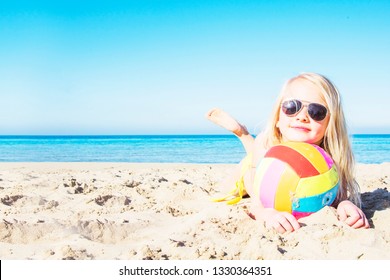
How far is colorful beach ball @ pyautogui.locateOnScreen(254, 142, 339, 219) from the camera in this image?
3.25 meters

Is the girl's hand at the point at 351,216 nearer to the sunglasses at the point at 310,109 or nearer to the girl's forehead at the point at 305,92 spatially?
the sunglasses at the point at 310,109

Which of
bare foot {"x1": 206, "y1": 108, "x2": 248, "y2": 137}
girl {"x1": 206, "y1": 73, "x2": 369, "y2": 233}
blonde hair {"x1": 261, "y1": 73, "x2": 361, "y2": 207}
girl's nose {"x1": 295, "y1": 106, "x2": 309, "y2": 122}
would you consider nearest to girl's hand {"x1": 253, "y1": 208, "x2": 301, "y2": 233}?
girl {"x1": 206, "y1": 73, "x2": 369, "y2": 233}

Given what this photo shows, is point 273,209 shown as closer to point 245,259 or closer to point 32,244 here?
point 245,259

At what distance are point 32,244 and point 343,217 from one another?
255 cm

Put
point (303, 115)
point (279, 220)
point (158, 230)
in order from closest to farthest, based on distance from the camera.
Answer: point (279, 220) → point (303, 115) → point (158, 230)

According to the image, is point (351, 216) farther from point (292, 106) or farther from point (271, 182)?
point (292, 106)

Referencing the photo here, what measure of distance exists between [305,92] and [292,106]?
18 cm

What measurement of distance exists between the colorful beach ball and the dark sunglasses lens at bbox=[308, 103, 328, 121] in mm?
242

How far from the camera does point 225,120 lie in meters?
4.40

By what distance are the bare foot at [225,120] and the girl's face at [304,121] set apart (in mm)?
824

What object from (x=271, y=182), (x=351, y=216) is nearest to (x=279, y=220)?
(x=271, y=182)

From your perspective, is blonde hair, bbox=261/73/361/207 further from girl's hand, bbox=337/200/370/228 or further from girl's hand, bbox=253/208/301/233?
girl's hand, bbox=253/208/301/233

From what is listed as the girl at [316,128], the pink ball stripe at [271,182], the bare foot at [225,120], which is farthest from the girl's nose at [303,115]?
the bare foot at [225,120]

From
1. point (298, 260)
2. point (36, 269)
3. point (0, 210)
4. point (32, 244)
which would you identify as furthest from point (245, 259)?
point (0, 210)
